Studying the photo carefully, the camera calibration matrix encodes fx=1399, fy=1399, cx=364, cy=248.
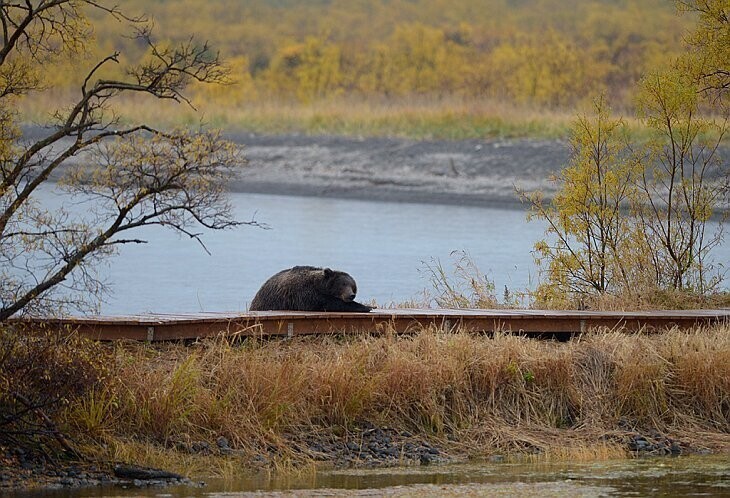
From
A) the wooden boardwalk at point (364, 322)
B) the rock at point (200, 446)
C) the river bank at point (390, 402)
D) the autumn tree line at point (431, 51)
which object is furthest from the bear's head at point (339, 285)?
the autumn tree line at point (431, 51)

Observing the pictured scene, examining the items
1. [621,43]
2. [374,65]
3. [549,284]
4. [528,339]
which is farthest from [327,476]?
[621,43]

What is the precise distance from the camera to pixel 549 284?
690 inches

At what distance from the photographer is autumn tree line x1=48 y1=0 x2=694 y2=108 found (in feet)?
144

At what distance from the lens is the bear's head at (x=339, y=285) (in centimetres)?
1342

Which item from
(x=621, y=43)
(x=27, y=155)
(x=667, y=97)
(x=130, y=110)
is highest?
(x=621, y=43)

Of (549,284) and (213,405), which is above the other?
(549,284)

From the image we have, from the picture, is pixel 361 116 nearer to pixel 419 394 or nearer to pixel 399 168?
pixel 399 168

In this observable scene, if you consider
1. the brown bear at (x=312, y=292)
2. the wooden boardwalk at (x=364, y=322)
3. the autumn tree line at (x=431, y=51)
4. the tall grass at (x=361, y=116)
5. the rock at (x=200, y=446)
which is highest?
the autumn tree line at (x=431, y=51)

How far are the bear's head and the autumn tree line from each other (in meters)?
19.8

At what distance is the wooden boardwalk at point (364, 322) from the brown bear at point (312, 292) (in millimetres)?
389

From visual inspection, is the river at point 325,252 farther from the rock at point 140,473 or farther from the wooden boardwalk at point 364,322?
the rock at point 140,473

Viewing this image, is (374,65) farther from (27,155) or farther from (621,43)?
(27,155)

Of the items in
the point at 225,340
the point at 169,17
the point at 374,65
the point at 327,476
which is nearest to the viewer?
the point at 327,476

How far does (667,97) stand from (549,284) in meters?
2.73
